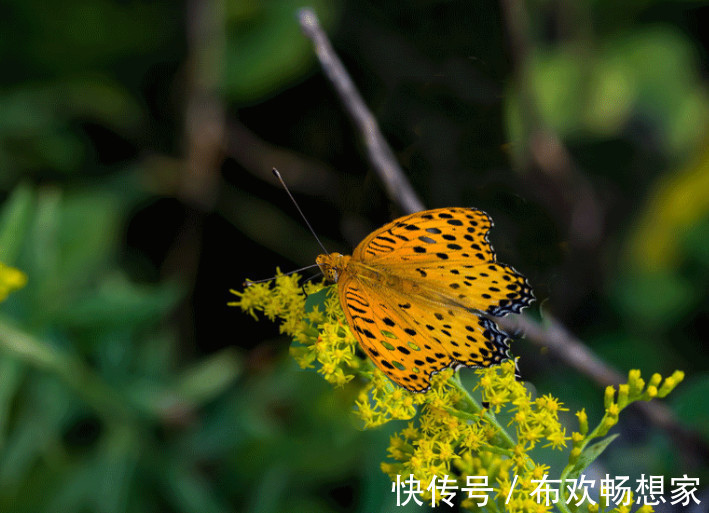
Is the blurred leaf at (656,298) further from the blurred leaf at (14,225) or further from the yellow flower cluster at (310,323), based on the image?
the blurred leaf at (14,225)

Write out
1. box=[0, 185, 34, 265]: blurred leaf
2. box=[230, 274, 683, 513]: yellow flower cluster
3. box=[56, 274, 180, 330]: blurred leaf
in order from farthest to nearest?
box=[56, 274, 180, 330]: blurred leaf, box=[0, 185, 34, 265]: blurred leaf, box=[230, 274, 683, 513]: yellow flower cluster

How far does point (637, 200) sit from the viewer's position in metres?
3.38

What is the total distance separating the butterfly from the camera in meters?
1.32

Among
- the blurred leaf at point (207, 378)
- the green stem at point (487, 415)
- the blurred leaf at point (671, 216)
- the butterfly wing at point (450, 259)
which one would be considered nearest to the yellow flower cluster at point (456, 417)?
the green stem at point (487, 415)

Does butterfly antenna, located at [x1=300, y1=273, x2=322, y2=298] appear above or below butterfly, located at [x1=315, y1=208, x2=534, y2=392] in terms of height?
below

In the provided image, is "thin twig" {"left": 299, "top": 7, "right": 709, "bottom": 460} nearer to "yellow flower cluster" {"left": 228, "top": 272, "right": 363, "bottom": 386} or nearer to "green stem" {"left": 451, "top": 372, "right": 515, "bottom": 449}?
"green stem" {"left": 451, "top": 372, "right": 515, "bottom": 449}

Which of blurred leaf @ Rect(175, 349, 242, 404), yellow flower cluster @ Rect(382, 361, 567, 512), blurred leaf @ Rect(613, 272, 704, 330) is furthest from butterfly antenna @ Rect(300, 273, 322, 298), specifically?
blurred leaf @ Rect(613, 272, 704, 330)

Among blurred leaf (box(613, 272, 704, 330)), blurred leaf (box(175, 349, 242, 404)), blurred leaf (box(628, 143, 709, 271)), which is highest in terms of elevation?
blurred leaf (box(628, 143, 709, 271))

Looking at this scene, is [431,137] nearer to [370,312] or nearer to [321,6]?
[370,312]

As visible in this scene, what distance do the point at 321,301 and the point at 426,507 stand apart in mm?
825

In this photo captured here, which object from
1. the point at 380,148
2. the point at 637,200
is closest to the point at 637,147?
the point at 637,200

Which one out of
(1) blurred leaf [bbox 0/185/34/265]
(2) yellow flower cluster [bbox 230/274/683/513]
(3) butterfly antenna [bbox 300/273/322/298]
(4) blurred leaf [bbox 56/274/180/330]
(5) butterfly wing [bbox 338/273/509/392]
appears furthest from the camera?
(4) blurred leaf [bbox 56/274/180/330]

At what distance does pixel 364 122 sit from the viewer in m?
1.91

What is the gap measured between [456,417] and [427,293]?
0.96ft
